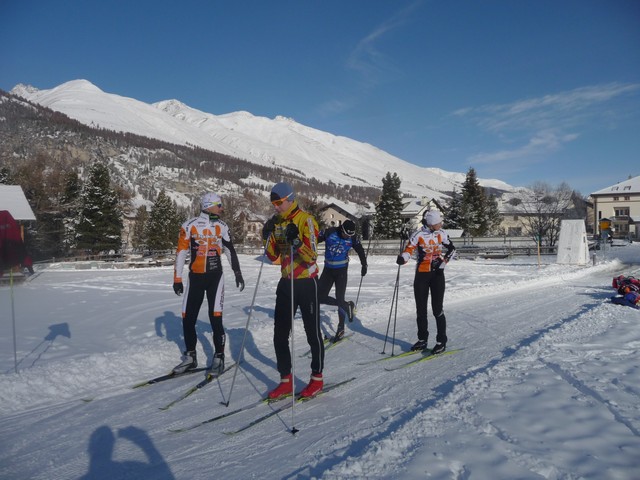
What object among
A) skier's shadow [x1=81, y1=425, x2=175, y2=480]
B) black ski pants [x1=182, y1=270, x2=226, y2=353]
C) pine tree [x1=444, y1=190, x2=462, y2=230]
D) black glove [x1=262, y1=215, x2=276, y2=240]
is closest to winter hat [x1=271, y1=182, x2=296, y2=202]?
black glove [x1=262, y1=215, x2=276, y2=240]

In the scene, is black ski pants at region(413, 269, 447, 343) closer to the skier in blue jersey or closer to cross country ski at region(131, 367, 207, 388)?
the skier in blue jersey

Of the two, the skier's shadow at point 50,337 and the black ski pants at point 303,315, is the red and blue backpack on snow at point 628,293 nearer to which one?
the black ski pants at point 303,315

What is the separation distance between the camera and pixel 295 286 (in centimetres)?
446

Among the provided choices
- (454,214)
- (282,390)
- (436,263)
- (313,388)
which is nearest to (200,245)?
(282,390)

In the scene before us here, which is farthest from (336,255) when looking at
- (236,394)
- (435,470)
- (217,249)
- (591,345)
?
(435,470)

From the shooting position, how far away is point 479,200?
188 feet

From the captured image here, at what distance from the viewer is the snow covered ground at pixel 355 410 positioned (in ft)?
9.45

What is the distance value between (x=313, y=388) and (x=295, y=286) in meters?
1.11

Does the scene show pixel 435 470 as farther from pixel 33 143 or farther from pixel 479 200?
pixel 33 143

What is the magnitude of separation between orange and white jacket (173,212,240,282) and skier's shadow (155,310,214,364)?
1.68 metres

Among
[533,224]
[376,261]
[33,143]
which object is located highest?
[33,143]

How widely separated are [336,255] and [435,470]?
5.01 metres

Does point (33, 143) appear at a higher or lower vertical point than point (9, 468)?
higher

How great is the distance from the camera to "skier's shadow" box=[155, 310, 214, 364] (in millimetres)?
7080
